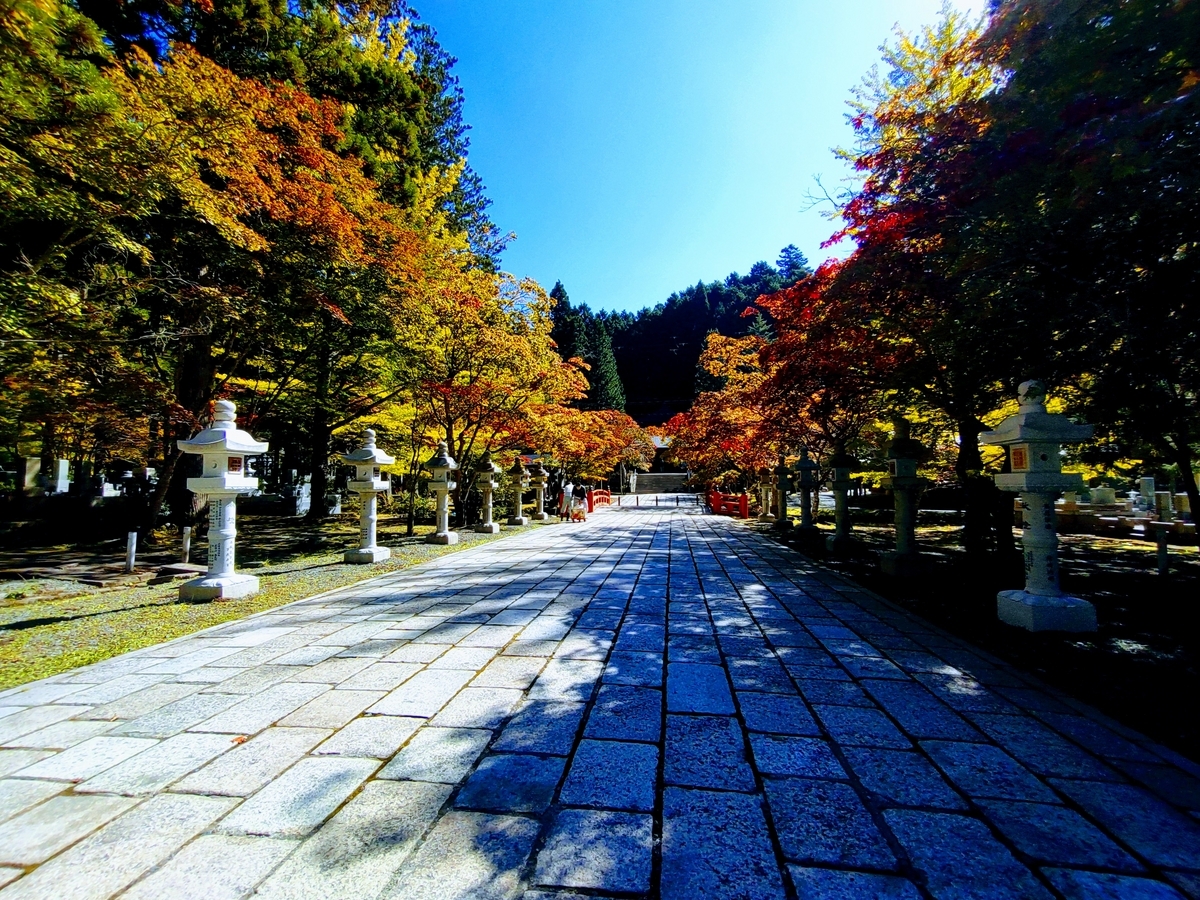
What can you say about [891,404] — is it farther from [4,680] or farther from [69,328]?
[69,328]

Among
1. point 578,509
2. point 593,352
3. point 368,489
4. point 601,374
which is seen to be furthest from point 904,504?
point 593,352

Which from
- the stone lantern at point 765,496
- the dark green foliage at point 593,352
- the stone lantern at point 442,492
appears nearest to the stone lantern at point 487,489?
the stone lantern at point 442,492

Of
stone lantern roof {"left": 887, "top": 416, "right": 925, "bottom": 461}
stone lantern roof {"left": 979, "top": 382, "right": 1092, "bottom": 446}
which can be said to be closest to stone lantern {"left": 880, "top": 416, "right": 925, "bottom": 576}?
stone lantern roof {"left": 887, "top": 416, "right": 925, "bottom": 461}

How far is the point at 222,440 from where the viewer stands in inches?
198

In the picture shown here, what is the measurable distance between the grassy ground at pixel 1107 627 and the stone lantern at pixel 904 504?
17 cm

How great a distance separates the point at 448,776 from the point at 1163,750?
9.70 feet

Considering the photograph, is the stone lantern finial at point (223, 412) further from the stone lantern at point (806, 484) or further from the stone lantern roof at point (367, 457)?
the stone lantern at point (806, 484)

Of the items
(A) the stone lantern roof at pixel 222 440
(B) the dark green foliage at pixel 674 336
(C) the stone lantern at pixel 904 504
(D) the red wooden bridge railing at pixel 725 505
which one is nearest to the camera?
(A) the stone lantern roof at pixel 222 440

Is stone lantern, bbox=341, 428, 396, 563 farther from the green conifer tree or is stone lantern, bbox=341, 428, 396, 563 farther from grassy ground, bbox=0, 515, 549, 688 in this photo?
the green conifer tree

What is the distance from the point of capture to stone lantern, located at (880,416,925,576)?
5930 mm

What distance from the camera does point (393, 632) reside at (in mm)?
3867

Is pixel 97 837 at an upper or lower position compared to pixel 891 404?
lower

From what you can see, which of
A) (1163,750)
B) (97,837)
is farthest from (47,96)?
(1163,750)

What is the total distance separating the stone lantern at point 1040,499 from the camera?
377 centimetres
